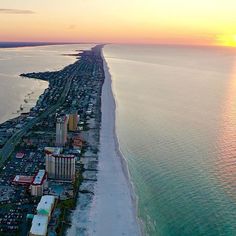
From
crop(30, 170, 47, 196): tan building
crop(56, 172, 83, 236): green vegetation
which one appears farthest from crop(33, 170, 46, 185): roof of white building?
crop(56, 172, 83, 236): green vegetation

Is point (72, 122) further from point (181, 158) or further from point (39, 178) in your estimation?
point (39, 178)

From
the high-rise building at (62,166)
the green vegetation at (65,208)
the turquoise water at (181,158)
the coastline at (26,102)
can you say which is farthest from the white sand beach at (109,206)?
the coastline at (26,102)

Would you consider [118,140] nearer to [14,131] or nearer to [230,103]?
[14,131]

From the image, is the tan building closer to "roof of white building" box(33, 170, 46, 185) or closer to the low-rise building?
"roof of white building" box(33, 170, 46, 185)

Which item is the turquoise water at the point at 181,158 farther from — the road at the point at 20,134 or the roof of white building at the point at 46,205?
the road at the point at 20,134

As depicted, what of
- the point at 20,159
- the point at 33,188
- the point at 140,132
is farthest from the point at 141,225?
the point at 140,132

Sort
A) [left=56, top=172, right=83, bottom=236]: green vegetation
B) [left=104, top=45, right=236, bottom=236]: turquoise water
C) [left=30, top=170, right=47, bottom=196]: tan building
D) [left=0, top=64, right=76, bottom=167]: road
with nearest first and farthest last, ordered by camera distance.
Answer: [left=56, top=172, right=83, bottom=236]: green vegetation, [left=104, top=45, right=236, bottom=236]: turquoise water, [left=30, top=170, right=47, bottom=196]: tan building, [left=0, top=64, right=76, bottom=167]: road

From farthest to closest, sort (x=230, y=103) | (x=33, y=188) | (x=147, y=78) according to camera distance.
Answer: (x=147, y=78), (x=230, y=103), (x=33, y=188)
